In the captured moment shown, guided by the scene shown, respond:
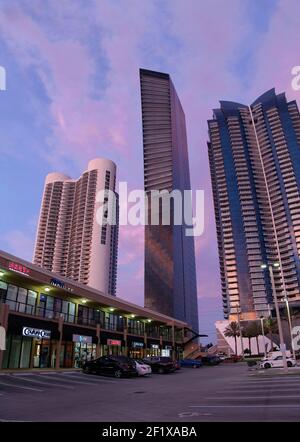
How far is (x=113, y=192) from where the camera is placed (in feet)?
552

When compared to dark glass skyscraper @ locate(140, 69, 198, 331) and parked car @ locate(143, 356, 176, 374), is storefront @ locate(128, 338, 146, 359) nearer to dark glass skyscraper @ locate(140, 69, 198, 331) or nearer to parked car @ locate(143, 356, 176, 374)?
parked car @ locate(143, 356, 176, 374)

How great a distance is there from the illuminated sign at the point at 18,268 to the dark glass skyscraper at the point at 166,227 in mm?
110732

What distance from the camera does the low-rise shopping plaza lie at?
29727mm

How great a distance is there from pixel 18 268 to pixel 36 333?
679 centimetres

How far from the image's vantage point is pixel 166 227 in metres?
146

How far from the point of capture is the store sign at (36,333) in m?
30.3

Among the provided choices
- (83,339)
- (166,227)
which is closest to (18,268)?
(83,339)

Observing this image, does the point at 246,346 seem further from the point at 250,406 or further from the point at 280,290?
the point at 250,406

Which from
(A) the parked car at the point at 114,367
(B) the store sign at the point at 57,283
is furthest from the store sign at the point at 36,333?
(A) the parked car at the point at 114,367

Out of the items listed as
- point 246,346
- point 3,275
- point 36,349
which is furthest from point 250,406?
point 246,346

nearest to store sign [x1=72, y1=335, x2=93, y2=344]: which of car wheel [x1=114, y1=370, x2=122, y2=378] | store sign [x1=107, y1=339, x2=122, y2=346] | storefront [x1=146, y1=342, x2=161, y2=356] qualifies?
store sign [x1=107, y1=339, x2=122, y2=346]

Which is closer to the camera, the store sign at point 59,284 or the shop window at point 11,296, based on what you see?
the shop window at point 11,296

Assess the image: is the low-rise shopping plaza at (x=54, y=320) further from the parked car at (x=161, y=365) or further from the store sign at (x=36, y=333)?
the parked car at (x=161, y=365)
